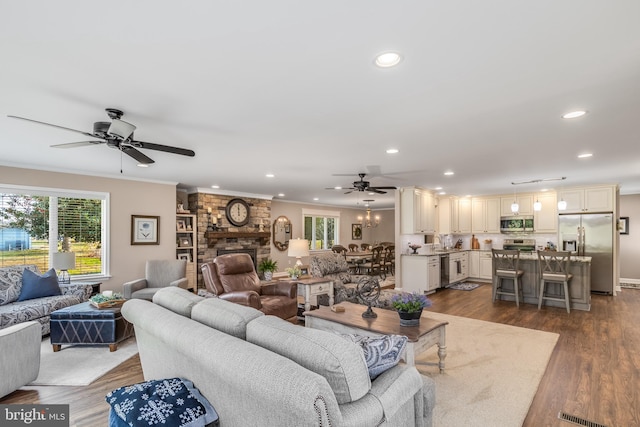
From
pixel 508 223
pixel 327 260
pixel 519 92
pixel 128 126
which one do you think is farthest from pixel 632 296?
pixel 128 126

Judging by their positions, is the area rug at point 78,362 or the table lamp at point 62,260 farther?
the table lamp at point 62,260

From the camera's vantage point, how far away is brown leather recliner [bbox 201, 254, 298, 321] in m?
4.44

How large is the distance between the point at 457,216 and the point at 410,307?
283 inches

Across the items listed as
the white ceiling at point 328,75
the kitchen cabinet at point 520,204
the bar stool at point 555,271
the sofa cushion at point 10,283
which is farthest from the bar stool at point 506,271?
the sofa cushion at point 10,283

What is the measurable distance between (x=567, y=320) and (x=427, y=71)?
5.03 meters

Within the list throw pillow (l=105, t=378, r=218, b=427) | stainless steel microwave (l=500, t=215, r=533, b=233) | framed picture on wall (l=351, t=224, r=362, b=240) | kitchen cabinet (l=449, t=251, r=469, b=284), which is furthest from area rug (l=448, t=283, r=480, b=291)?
throw pillow (l=105, t=378, r=218, b=427)

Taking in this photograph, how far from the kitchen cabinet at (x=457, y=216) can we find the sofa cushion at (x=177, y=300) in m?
8.03

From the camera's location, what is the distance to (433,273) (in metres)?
7.42

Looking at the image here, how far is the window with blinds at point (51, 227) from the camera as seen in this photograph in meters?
5.09

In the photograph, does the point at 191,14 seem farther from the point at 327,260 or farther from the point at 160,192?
the point at 160,192

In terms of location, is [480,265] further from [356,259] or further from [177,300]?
[177,300]

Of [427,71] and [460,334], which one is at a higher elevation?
[427,71]

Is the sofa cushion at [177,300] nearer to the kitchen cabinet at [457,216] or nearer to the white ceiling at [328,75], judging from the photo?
the white ceiling at [328,75]

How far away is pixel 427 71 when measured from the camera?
6.93 feet
